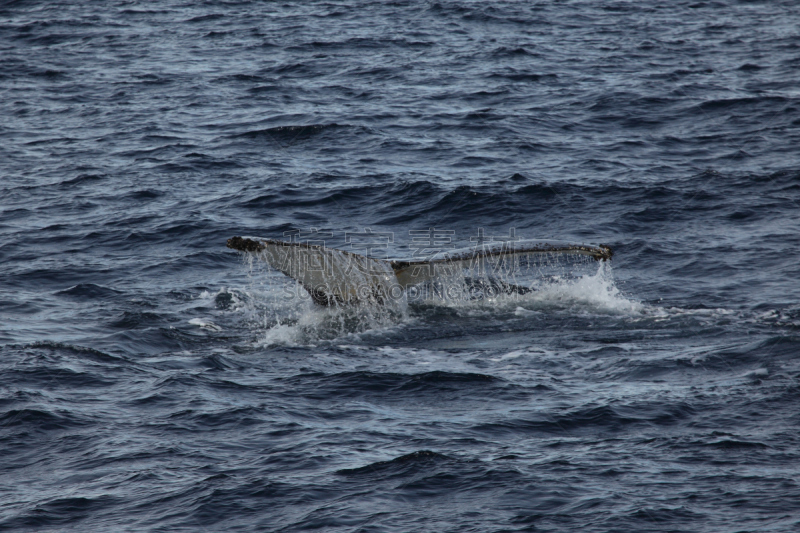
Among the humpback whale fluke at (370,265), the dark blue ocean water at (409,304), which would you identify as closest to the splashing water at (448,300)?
the dark blue ocean water at (409,304)

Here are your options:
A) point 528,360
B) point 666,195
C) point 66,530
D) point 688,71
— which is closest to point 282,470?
point 66,530

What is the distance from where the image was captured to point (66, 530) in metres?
8.09

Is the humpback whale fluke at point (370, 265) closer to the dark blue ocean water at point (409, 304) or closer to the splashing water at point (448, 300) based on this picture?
the splashing water at point (448, 300)

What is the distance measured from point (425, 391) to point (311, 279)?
2571mm

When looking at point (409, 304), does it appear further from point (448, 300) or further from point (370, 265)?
point (370, 265)

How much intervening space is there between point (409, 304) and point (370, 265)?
1.50 meters

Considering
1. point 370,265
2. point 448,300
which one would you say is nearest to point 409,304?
point 448,300

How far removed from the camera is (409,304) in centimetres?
1386

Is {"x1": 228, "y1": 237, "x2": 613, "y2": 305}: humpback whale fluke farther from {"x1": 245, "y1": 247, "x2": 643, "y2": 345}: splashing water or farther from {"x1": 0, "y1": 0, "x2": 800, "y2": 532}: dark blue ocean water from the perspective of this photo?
{"x1": 0, "y1": 0, "x2": 800, "y2": 532}: dark blue ocean water

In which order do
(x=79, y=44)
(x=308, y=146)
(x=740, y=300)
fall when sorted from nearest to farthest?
(x=740, y=300) < (x=308, y=146) < (x=79, y=44)

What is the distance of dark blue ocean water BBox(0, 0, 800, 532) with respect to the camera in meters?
8.61

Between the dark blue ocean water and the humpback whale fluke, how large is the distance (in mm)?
486

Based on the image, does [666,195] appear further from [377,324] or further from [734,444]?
[734,444]

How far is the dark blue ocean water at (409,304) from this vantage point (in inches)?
339
